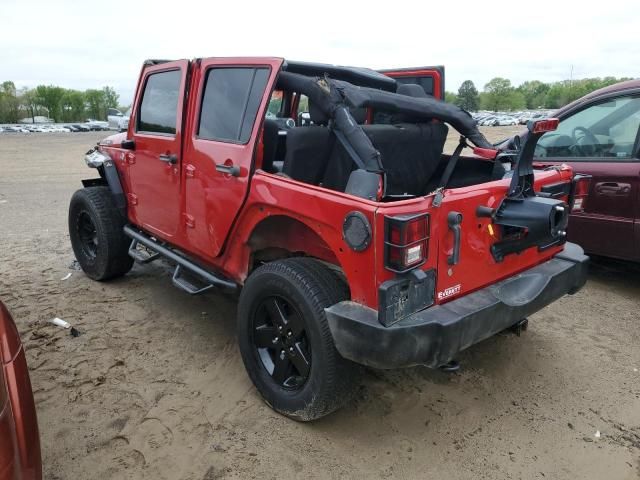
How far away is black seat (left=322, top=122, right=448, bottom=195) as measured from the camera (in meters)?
3.35

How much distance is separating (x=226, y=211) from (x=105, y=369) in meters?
1.36

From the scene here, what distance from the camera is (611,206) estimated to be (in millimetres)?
4574

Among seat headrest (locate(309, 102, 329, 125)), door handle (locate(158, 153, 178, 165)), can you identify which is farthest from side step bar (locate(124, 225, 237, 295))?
seat headrest (locate(309, 102, 329, 125))

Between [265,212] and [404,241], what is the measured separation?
1.03 metres

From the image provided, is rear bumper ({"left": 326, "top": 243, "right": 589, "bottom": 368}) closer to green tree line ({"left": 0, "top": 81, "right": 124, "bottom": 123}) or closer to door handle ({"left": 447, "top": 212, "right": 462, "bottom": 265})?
door handle ({"left": 447, "top": 212, "right": 462, "bottom": 265})

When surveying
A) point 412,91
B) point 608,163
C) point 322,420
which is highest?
point 412,91

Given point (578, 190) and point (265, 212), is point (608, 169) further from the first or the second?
point (265, 212)

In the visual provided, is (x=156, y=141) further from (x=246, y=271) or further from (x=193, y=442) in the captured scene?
(x=193, y=442)

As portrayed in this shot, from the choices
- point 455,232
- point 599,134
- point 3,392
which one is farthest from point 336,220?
point 599,134

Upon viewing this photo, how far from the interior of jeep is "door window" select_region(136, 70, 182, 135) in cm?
76

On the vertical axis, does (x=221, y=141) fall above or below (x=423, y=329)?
above

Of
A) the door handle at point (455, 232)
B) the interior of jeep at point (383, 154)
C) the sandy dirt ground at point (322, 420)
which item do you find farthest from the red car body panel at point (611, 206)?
the door handle at point (455, 232)

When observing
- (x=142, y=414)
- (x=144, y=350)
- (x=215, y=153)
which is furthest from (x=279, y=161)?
(x=142, y=414)

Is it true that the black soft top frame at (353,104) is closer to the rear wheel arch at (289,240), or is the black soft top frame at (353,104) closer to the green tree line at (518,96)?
the rear wheel arch at (289,240)
